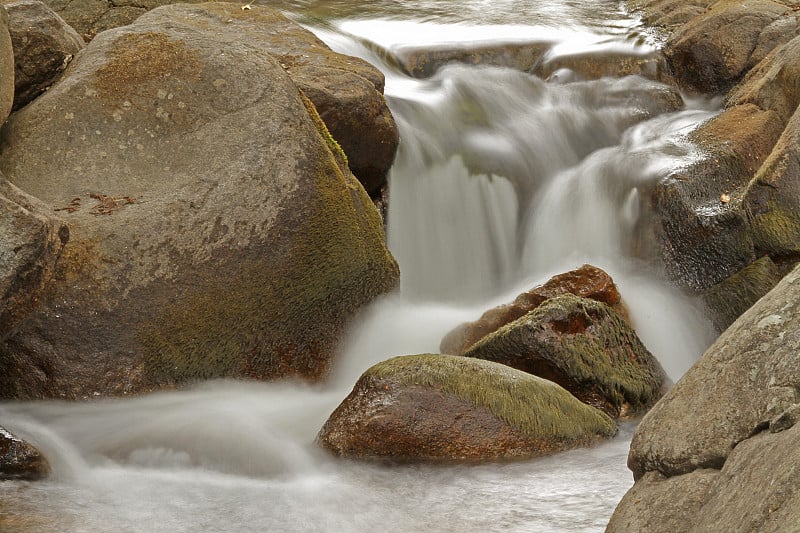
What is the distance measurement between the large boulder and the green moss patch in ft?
3.22

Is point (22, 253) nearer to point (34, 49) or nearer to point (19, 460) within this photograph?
point (19, 460)

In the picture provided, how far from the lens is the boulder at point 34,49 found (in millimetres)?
6203

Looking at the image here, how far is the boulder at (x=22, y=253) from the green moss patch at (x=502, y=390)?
6.10 ft

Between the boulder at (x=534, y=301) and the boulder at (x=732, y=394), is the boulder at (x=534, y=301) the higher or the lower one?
the lower one

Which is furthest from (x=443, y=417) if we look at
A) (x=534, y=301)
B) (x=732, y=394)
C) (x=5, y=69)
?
(x=5, y=69)

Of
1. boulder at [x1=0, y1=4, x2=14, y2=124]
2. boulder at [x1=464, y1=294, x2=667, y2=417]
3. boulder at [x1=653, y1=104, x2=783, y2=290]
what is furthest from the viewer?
boulder at [x1=653, y1=104, x2=783, y2=290]

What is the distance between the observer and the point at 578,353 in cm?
617

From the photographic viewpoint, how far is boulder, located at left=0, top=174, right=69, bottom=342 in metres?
4.15

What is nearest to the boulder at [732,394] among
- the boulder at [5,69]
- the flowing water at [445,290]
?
the flowing water at [445,290]

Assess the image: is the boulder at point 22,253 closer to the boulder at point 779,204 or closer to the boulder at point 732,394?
the boulder at point 732,394

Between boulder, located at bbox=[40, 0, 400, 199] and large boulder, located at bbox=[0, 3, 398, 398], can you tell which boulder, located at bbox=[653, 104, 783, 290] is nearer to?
boulder, located at bbox=[40, 0, 400, 199]

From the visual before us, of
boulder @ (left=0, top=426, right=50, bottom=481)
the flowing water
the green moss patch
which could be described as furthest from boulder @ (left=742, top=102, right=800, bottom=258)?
boulder @ (left=0, top=426, right=50, bottom=481)

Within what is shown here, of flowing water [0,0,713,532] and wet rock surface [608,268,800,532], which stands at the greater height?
wet rock surface [608,268,800,532]

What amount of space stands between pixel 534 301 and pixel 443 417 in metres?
2.12
